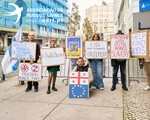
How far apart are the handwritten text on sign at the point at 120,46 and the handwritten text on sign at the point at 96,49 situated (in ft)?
0.96

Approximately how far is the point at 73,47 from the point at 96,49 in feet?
2.65

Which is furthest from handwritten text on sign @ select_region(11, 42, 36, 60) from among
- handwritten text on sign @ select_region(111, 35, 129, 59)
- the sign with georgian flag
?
handwritten text on sign @ select_region(111, 35, 129, 59)

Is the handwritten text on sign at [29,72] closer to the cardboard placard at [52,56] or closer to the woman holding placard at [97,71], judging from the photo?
the cardboard placard at [52,56]

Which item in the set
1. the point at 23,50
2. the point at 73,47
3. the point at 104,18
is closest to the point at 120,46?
the point at 73,47

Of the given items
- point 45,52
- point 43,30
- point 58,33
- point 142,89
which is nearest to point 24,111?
point 45,52

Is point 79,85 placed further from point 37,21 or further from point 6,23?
point 37,21

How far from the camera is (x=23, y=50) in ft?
19.1

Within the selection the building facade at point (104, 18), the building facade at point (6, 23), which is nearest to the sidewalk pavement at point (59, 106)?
the building facade at point (6, 23)

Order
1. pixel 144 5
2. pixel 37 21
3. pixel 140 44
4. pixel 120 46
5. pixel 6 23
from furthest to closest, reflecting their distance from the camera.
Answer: pixel 37 21, pixel 6 23, pixel 144 5, pixel 120 46, pixel 140 44

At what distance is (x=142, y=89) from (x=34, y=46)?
3.95m

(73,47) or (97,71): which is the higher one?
(73,47)

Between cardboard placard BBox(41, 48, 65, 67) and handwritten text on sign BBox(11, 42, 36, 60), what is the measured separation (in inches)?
16.3

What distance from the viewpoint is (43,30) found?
53.4m

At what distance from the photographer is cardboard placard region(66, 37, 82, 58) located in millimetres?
5832
